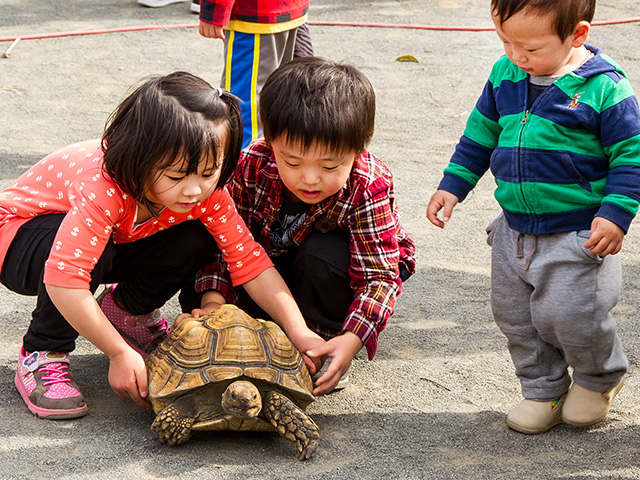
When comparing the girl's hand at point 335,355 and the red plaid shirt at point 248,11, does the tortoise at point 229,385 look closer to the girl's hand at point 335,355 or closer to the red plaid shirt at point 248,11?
the girl's hand at point 335,355

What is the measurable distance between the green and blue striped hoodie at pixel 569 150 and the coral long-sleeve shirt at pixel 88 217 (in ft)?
2.68

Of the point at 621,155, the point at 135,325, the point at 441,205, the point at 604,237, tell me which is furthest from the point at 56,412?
the point at 621,155

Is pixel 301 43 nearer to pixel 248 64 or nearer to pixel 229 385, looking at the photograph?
pixel 248 64

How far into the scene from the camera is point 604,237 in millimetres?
2092

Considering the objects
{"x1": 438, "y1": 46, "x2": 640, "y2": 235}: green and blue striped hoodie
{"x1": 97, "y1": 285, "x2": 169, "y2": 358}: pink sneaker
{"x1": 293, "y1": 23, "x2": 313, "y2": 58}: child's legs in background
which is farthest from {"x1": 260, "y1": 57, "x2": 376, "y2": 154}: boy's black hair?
{"x1": 293, "y1": 23, "x2": 313, "y2": 58}: child's legs in background

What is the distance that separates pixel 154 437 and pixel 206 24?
225 centimetres

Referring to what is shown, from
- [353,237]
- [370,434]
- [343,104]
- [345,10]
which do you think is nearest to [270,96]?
[343,104]

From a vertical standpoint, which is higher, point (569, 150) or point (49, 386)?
point (569, 150)

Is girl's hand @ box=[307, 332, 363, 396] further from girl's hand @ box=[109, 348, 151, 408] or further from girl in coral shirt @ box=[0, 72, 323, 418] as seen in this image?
girl's hand @ box=[109, 348, 151, 408]

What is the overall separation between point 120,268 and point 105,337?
400 mm

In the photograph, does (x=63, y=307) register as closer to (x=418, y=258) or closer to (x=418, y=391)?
(x=418, y=391)

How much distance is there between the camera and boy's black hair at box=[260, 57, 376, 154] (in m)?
2.29

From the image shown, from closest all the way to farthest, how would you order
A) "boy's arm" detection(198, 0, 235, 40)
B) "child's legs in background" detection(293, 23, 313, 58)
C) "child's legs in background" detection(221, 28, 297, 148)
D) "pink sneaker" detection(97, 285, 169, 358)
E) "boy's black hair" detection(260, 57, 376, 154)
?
"boy's black hair" detection(260, 57, 376, 154)
"pink sneaker" detection(97, 285, 169, 358)
"boy's arm" detection(198, 0, 235, 40)
"child's legs in background" detection(221, 28, 297, 148)
"child's legs in background" detection(293, 23, 313, 58)

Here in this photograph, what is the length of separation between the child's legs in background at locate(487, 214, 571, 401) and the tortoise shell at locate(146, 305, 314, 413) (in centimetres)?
62
